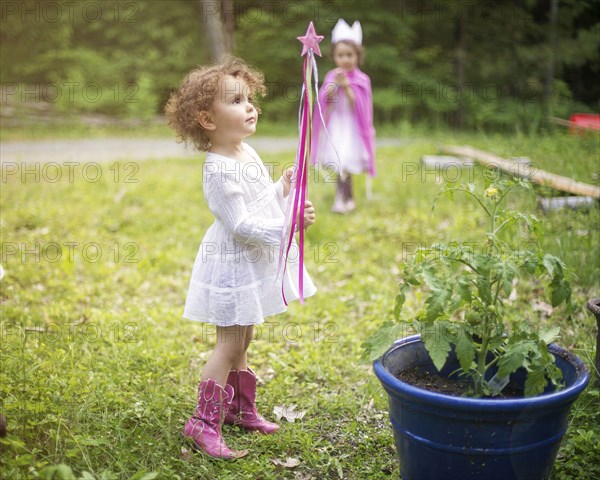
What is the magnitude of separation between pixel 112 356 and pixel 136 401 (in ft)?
1.88

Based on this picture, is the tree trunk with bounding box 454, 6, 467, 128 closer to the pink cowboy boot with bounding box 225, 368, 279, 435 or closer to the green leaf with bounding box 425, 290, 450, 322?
the pink cowboy boot with bounding box 225, 368, 279, 435

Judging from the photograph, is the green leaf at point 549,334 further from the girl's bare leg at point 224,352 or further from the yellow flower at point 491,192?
the girl's bare leg at point 224,352

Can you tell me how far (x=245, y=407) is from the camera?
2926 millimetres

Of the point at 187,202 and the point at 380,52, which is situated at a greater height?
the point at 380,52

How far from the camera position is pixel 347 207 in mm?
6668

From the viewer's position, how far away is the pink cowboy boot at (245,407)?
9.48 ft

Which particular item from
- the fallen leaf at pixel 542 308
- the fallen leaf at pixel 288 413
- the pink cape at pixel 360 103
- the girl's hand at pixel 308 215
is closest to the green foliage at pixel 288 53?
the pink cape at pixel 360 103

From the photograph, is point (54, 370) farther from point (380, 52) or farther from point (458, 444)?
point (380, 52)

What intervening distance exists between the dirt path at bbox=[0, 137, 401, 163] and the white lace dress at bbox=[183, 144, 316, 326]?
658 cm

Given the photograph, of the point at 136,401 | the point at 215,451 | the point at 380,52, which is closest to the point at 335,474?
the point at 215,451

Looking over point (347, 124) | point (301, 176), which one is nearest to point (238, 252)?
point (301, 176)

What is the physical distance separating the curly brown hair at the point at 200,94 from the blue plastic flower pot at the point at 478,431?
1.26m

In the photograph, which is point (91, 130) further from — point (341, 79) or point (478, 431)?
point (478, 431)

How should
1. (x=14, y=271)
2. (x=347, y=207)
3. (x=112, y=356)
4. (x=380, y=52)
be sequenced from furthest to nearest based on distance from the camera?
1. (x=380, y=52)
2. (x=347, y=207)
3. (x=14, y=271)
4. (x=112, y=356)
